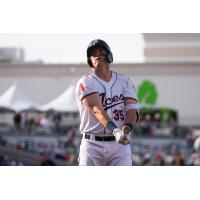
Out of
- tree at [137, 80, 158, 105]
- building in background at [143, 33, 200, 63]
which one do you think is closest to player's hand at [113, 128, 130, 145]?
tree at [137, 80, 158, 105]

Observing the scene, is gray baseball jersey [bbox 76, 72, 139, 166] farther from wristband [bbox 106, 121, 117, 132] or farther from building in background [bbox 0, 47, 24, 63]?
building in background [bbox 0, 47, 24, 63]

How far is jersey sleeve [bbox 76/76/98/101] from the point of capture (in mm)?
4891

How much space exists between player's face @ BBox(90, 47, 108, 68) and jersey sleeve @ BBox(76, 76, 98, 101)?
12 cm

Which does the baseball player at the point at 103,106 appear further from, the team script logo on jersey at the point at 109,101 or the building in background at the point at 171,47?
the building in background at the point at 171,47

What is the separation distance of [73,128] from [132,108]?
13087 mm

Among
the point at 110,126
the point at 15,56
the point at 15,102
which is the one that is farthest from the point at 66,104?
the point at 110,126

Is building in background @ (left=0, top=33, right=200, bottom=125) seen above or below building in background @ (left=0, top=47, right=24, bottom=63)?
below

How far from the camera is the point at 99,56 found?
4.90 meters

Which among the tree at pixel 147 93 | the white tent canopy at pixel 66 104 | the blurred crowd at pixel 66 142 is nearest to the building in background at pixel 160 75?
the tree at pixel 147 93

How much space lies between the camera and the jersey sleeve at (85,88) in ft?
16.0

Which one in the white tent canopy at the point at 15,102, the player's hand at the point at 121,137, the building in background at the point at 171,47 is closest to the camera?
the player's hand at the point at 121,137

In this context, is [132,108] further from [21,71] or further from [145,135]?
[21,71]

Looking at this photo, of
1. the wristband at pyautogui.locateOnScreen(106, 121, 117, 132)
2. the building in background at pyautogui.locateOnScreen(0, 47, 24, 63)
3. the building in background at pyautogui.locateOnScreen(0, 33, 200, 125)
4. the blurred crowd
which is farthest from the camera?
the building in background at pyautogui.locateOnScreen(0, 47, 24, 63)

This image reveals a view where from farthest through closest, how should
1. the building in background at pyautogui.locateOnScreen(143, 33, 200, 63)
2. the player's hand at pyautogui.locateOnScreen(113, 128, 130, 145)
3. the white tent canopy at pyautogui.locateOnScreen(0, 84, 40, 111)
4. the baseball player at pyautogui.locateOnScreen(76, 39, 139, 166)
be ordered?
the building in background at pyautogui.locateOnScreen(143, 33, 200, 63)
the white tent canopy at pyautogui.locateOnScreen(0, 84, 40, 111)
the baseball player at pyautogui.locateOnScreen(76, 39, 139, 166)
the player's hand at pyautogui.locateOnScreen(113, 128, 130, 145)
